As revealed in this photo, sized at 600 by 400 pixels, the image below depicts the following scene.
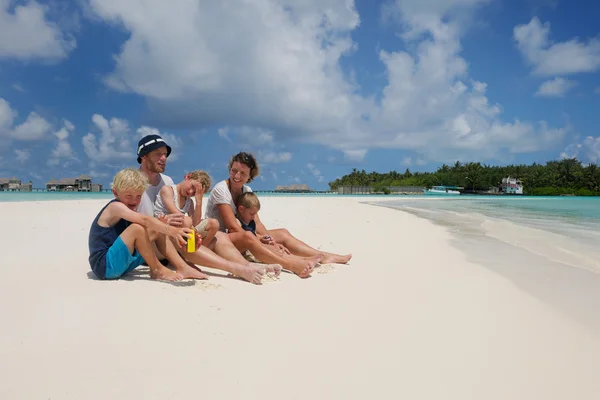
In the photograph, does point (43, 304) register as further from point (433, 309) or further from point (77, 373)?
point (433, 309)

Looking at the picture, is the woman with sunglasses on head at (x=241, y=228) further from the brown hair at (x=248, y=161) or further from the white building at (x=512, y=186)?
the white building at (x=512, y=186)

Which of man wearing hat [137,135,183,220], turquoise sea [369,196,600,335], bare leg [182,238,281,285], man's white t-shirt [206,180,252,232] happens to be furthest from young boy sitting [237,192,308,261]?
turquoise sea [369,196,600,335]

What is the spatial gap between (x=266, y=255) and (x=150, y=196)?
1.41 meters

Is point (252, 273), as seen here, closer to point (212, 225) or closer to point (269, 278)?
point (269, 278)

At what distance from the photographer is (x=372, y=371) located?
6.50 ft

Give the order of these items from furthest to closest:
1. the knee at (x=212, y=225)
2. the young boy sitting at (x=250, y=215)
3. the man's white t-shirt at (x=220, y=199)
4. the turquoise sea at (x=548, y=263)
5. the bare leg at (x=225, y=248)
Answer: the young boy sitting at (x=250, y=215), the man's white t-shirt at (x=220, y=199), the bare leg at (x=225, y=248), the knee at (x=212, y=225), the turquoise sea at (x=548, y=263)

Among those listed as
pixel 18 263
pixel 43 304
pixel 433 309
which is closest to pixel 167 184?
pixel 43 304

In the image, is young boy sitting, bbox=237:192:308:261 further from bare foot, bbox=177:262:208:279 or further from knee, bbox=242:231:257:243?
bare foot, bbox=177:262:208:279

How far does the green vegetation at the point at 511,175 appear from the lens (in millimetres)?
90750

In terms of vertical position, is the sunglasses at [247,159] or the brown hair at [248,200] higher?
the sunglasses at [247,159]

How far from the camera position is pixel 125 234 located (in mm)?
3521

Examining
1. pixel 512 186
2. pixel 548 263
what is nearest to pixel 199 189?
pixel 548 263

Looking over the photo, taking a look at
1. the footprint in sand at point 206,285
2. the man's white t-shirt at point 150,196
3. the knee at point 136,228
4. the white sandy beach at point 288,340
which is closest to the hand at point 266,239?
the white sandy beach at point 288,340

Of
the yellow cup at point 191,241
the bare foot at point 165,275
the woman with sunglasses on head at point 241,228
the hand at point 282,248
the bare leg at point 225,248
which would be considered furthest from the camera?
the hand at point 282,248
